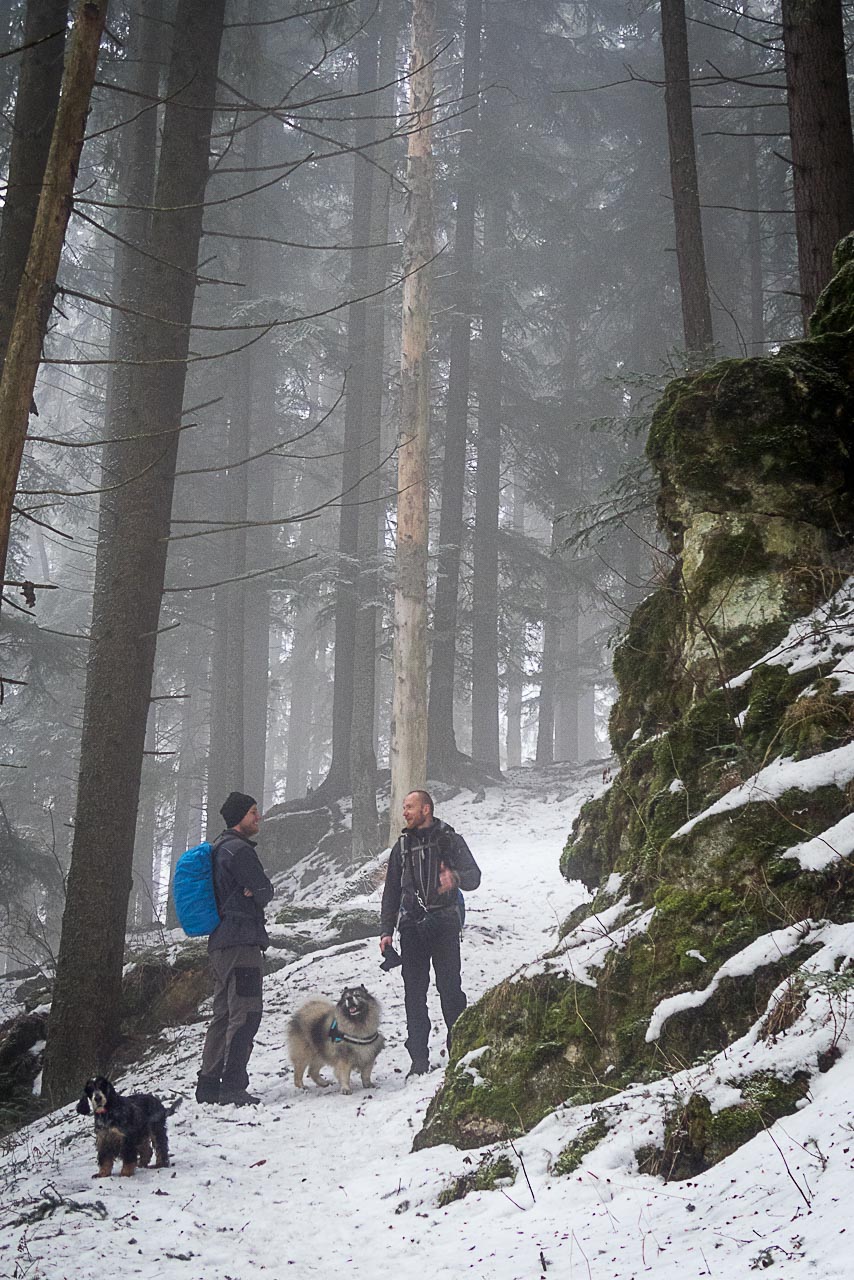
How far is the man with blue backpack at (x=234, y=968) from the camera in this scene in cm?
631

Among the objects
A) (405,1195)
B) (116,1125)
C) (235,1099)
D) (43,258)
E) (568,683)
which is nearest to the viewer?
(405,1195)

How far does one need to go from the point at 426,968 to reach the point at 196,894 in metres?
1.94

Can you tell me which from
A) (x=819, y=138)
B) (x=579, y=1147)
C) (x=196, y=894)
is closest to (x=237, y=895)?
(x=196, y=894)

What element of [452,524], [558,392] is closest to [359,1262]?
[452,524]

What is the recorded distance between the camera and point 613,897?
204 inches

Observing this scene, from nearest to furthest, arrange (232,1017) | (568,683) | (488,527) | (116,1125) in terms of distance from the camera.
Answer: (116,1125) < (232,1017) < (488,527) < (568,683)

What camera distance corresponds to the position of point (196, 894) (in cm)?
648

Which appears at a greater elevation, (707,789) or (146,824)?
(146,824)

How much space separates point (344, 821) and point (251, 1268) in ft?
43.7

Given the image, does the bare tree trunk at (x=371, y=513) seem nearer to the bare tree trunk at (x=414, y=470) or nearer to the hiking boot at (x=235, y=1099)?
the bare tree trunk at (x=414, y=470)

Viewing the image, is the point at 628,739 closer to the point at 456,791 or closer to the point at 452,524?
the point at 456,791

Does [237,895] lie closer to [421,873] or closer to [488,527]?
[421,873]

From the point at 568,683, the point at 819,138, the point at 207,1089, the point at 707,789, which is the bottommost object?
the point at 207,1089

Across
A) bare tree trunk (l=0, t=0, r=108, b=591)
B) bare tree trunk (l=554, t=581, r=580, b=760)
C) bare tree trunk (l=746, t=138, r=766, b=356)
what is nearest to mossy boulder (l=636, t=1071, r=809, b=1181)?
bare tree trunk (l=0, t=0, r=108, b=591)
